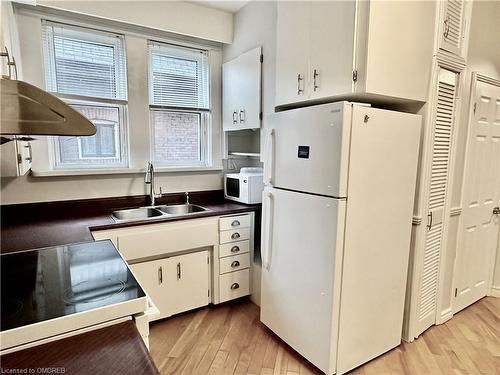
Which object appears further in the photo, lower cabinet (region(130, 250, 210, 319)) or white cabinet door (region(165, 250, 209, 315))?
white cabinet door (region(165, 250, 209, 315))

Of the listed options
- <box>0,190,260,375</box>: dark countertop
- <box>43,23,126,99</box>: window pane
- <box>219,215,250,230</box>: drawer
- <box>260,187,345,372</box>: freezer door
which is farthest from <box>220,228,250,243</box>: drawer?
<box>43,23,126,99</box>: window pane

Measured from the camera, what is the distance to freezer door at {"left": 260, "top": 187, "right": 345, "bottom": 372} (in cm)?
180

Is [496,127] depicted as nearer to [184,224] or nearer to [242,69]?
[242,69]

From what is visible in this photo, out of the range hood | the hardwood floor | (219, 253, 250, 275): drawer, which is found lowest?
the hardwood floor

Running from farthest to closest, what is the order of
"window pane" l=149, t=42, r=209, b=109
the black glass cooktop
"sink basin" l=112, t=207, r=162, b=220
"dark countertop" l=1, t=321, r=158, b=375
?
"window pane" l=149, t=42, r=209, b=109 → "sink basin" l=112, t=207, r=162, b=220 → the black glass cooktop → "dark countertop" l=1, t=321, r=158, b=375

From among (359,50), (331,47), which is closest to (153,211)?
(331,47)

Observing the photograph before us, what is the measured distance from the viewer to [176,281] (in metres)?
2.47

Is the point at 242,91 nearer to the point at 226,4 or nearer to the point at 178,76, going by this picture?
the point at 178,76

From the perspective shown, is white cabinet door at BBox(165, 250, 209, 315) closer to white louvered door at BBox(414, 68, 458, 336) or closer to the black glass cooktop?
the black glass cooktop

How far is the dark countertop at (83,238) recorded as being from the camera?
0.77m

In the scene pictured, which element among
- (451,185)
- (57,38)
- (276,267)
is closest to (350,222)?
(276,267)

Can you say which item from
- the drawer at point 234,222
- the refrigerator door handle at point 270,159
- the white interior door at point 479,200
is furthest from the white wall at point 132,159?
the white interior door at point 479,200

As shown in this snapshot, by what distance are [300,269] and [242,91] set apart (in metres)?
1.69

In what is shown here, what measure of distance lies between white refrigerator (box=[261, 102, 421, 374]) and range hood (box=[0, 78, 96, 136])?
1255 millimetres
